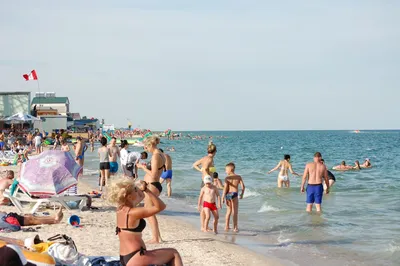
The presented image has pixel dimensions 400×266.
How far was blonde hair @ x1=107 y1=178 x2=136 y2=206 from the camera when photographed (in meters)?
4.57

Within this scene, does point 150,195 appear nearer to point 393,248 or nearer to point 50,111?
point 393,248

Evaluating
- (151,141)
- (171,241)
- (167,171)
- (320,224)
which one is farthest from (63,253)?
(167,171)

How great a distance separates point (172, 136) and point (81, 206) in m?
78.8

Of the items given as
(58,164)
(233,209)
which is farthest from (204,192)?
(58,164)

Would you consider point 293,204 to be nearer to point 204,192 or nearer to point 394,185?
point 204,192

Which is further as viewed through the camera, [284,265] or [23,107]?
[23,107]

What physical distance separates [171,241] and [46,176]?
284 centimetres

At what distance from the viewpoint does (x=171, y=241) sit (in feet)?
26.3

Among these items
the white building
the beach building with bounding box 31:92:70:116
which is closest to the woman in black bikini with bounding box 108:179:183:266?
the white building

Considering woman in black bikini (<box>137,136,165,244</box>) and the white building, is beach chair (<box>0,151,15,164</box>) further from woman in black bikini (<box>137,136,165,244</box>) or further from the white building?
the white building

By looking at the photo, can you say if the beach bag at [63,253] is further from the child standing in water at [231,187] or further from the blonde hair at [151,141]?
the child standing in water at [231,187]

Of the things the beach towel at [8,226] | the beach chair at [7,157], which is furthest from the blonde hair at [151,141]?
the beach chair at [7,157]

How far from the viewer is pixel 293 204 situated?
13938 mm

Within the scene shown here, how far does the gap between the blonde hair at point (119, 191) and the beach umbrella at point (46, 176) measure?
5152 millimetres
